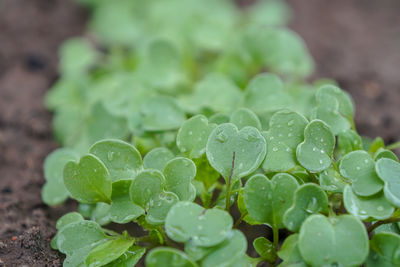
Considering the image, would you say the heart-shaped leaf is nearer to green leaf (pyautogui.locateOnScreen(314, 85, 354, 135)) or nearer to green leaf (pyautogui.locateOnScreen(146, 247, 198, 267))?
green leaf (pyautogui.locateOnScreen(146, 247, 198, 267))

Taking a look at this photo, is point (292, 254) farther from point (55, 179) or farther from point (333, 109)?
point (55, 179)

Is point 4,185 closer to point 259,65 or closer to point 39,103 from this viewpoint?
point 39,103

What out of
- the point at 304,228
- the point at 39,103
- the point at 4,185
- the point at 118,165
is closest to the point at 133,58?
the point at 39,103

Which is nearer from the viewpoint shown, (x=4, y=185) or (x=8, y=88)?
(x=4, y=185)

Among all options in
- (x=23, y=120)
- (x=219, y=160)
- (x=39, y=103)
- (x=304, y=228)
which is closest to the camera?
(x=304, y=228)

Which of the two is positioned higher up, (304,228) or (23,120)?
(304,228)

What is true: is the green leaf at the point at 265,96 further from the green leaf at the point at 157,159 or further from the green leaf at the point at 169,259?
the green leaf at the point at 169,259
